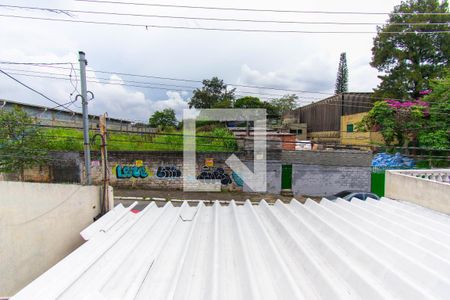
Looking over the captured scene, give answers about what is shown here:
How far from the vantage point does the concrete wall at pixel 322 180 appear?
13.2 metres

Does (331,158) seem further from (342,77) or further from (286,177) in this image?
(342,77)

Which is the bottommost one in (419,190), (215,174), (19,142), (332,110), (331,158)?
(215,174)

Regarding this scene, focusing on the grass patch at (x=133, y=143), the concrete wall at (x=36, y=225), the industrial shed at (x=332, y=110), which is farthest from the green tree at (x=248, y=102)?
the concrete wall at (x=36, y=225)

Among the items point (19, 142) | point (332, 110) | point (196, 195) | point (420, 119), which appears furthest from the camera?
point (332, 110)

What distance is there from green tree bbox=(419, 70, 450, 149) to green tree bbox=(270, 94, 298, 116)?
25.2 metres

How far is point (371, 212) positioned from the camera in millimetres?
3611

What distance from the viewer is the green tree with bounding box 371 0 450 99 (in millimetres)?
17031

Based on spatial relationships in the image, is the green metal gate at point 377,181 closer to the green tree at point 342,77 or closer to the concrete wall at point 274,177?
the concrete wall at point 274,177

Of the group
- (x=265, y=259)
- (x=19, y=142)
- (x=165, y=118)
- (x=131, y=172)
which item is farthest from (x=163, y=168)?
(x=165, y=118)

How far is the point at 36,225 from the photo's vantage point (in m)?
3.70

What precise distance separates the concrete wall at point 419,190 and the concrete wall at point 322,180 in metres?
8.37

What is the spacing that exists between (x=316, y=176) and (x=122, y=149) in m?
11.4

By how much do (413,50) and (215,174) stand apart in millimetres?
17546

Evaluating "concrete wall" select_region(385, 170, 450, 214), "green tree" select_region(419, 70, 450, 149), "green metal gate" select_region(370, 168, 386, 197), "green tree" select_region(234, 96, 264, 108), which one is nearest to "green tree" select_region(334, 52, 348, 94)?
"green tree" select_region(234, 96, 264, 108)
